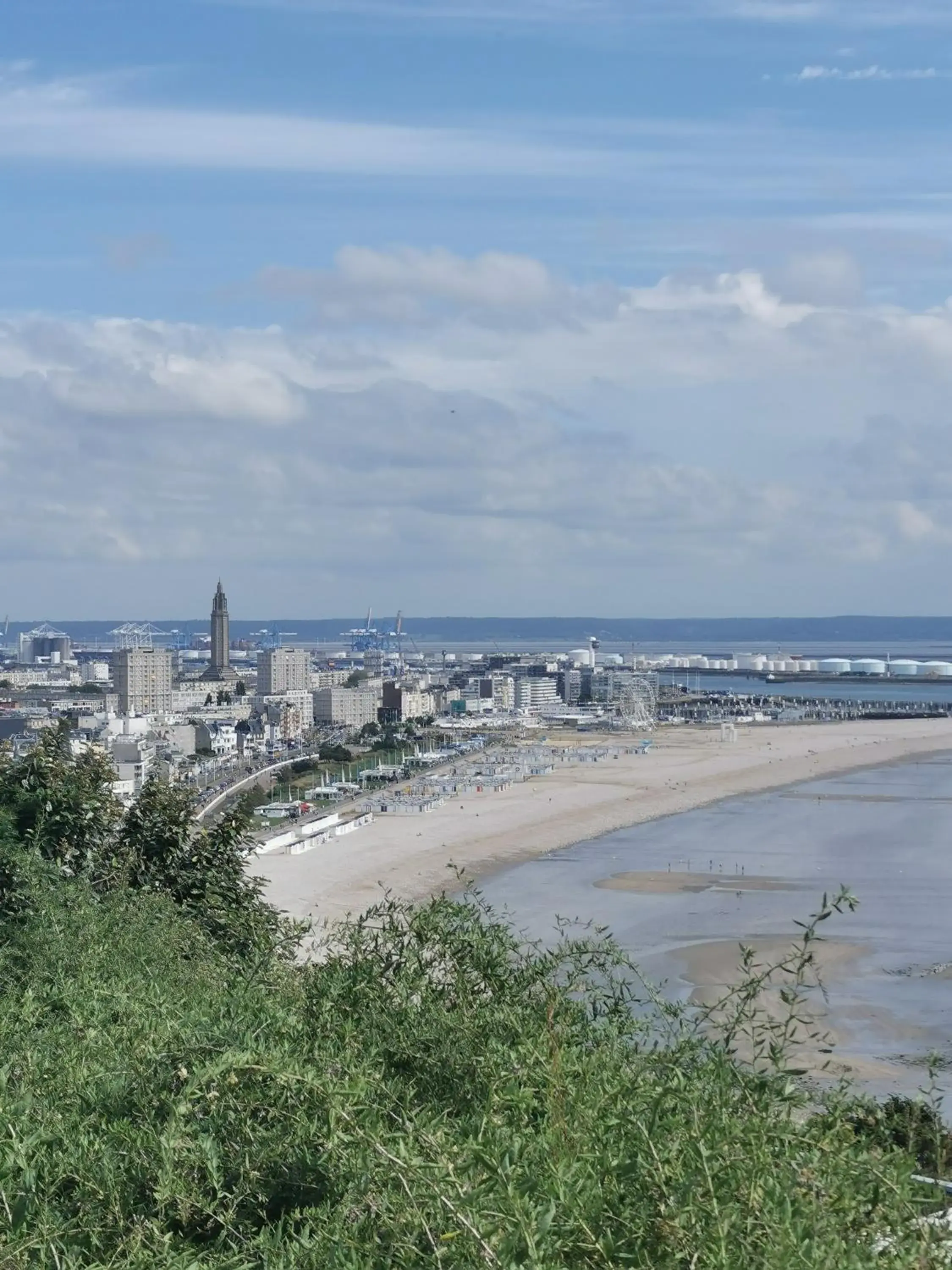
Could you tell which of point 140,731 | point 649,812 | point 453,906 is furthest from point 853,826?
point 140,731

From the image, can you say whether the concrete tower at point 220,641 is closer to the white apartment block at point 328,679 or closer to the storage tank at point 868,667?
the white apartment block at point 328,679

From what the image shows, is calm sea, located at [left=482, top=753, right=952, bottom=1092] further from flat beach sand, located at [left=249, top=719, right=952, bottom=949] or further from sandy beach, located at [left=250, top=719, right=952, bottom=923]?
sandy beach, located at [left=250, top=719, right=952, bottom=923]

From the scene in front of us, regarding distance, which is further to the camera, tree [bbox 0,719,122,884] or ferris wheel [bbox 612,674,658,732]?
ferris wheel [bbox 612,674,658,732]

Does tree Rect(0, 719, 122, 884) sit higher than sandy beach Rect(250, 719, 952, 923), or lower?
higher

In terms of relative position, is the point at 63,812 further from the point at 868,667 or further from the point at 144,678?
the point at 868,667

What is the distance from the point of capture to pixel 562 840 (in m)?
35.4

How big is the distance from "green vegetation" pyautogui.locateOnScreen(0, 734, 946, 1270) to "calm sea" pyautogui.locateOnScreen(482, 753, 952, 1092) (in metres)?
6.91

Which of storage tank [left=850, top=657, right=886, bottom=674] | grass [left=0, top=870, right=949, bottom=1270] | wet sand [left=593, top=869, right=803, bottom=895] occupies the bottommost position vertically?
wet sand [left=593, top=869, right=803, bottom=895]

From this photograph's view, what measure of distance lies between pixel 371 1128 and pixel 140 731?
64.4 metres

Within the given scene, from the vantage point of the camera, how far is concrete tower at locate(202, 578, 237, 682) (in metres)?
113

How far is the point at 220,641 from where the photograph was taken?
115562 millimetres

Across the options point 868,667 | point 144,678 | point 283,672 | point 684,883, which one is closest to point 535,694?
point 283,672

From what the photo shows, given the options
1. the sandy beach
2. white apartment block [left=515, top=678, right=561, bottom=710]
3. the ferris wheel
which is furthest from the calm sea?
white apartment block [left=515, top=678, right=561, bottom=710]

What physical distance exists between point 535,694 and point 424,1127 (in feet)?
326
